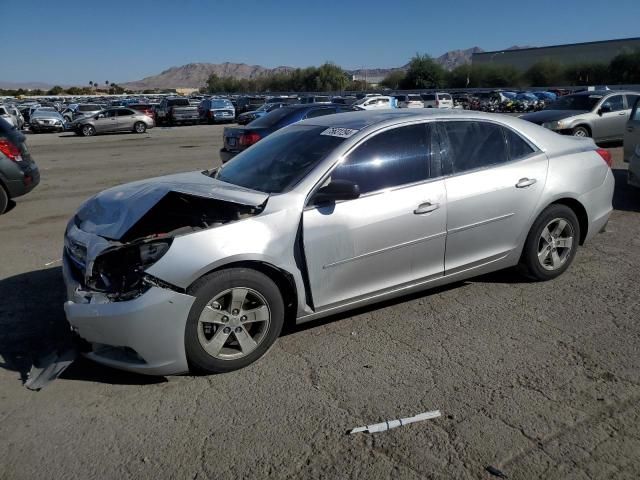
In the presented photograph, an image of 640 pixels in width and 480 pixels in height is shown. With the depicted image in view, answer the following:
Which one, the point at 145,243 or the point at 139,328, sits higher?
the point at 145,243

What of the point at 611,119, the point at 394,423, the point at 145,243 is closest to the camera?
the point at 394,423

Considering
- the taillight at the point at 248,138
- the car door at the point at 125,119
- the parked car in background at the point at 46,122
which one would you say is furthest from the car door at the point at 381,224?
the parked car in background at the point at 46,122

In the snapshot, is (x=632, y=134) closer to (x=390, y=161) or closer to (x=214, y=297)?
(x=390, y=161)

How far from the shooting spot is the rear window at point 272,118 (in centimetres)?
1206

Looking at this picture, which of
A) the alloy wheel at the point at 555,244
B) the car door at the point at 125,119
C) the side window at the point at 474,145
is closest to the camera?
the side window at the point at 474,145

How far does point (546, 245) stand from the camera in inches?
194

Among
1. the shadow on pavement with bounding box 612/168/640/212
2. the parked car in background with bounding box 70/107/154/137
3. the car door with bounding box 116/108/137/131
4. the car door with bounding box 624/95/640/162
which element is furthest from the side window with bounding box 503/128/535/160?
the car door with bounding box 116/108/137/131

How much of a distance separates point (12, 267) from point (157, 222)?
2827mm

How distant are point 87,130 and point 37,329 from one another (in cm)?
2757

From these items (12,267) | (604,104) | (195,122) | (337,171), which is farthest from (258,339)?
(195,122)

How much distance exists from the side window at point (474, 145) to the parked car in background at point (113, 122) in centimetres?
2828

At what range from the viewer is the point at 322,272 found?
3.78 m

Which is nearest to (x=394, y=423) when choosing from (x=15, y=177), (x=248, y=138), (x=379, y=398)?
(x=379, y=398)

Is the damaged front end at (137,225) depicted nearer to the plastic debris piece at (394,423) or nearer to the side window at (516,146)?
the plastic debris piece at (394,423)
